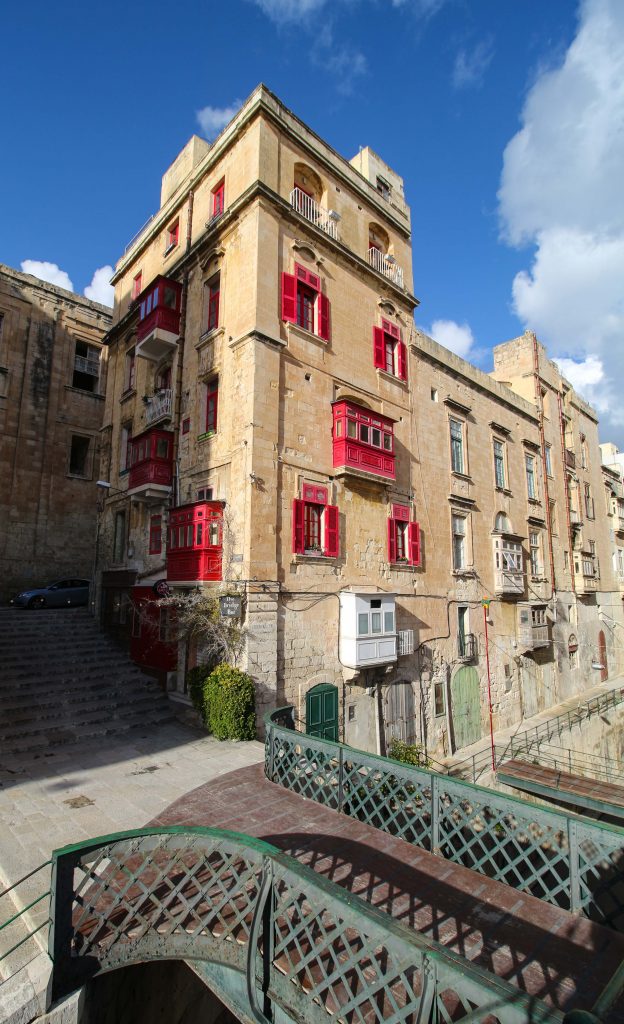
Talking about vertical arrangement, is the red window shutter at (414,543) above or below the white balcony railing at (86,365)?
below

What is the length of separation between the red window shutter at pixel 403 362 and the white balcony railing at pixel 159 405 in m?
8.01

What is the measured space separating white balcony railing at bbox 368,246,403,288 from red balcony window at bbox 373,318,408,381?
1961 millimetres

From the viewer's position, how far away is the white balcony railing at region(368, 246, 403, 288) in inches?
699

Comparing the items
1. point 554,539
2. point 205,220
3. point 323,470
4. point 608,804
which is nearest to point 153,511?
point 323,470

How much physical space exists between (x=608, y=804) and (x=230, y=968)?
1352cm

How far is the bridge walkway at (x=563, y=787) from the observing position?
13.5m

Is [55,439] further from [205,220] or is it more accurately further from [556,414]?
[556,414]

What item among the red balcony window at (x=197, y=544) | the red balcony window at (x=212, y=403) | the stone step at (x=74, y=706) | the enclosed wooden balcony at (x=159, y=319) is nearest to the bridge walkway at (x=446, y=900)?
the stone step at (x=74, y=706)

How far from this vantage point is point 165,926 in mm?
4340

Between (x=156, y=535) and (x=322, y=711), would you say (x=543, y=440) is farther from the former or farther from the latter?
(x=156, y=535)

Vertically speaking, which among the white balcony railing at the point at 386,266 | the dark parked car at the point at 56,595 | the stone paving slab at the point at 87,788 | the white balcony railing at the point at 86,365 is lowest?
the stone paving slab at the point at 87,788

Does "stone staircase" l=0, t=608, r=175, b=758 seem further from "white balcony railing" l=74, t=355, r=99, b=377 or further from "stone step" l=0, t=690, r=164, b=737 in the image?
"white balcony railing" l=74, t=355, r=99, b=377

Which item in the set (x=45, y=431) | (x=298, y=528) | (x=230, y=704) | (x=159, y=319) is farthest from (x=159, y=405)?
(x=230, y=704)

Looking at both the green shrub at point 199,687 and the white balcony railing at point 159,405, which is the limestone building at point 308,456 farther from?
the green shrub at point 199,687
